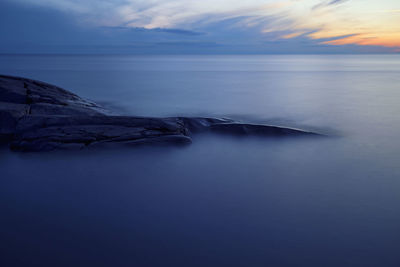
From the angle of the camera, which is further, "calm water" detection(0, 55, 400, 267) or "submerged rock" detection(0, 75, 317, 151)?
"submerged rock" detection(0, 75, 317, 151)

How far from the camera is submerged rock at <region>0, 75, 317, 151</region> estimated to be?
23.8 feet

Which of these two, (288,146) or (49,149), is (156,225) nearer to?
(49,149)

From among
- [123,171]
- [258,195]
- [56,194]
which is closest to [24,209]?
[56,194]

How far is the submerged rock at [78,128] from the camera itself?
726 cm

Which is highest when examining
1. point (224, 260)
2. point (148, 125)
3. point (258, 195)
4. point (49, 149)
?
point (148, 125)

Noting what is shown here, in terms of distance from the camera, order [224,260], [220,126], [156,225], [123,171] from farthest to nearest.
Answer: [220,126] < [123,171] < [156,225] < [224,260]

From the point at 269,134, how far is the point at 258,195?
3.69m

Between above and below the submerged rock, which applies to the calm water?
below

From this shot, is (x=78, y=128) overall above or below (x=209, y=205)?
above

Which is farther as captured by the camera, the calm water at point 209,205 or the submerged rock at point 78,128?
the submerged rock at point 78,128

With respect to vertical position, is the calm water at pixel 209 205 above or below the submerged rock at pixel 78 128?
below

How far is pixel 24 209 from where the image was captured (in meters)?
4.70

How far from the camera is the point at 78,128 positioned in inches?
294

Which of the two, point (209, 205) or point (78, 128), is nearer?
point (209, 205)
